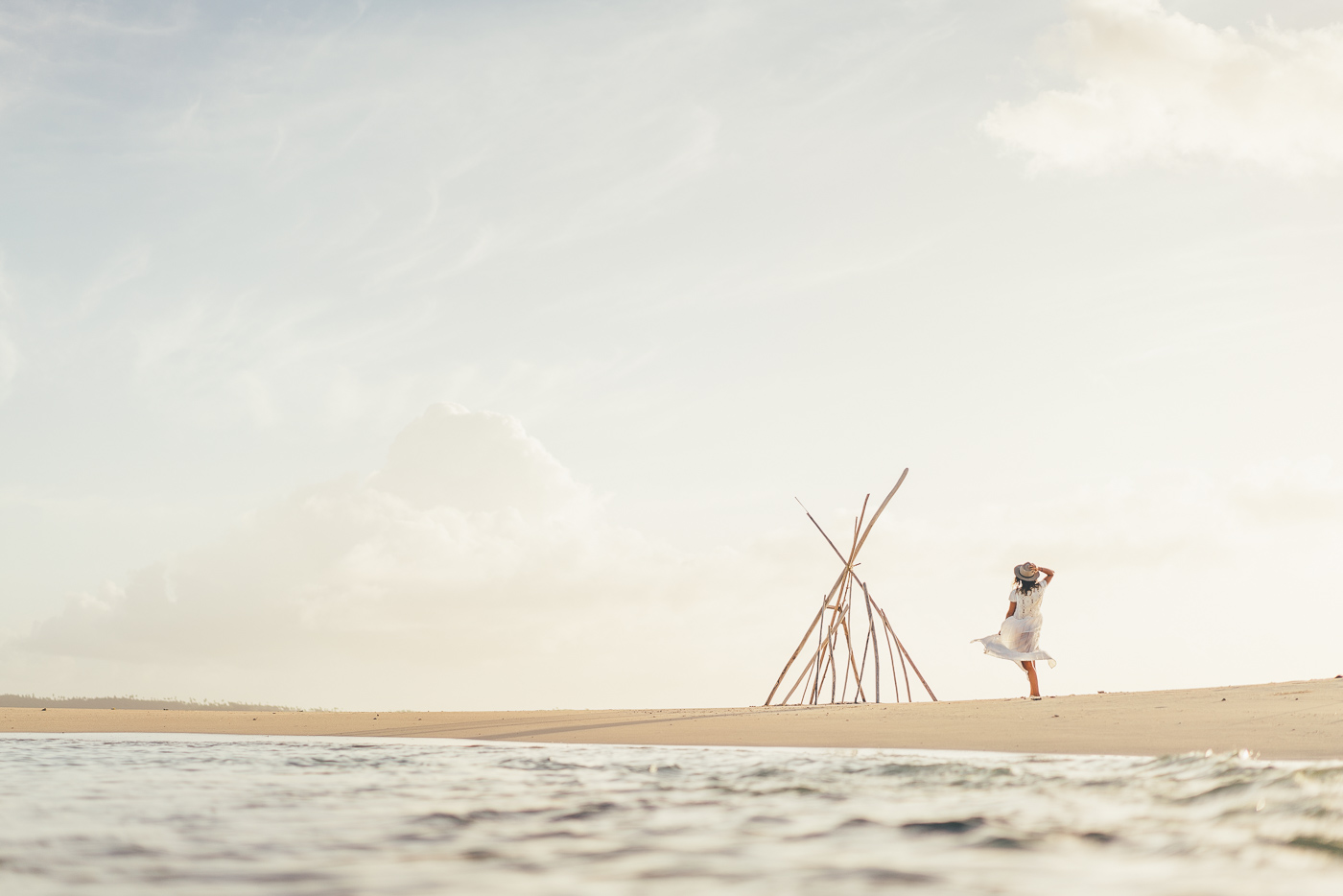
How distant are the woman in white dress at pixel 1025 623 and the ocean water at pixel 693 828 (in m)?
7.92

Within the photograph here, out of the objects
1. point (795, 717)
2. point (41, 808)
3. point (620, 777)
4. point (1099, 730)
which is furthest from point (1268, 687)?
point (41, 808)

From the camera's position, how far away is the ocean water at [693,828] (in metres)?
2.79

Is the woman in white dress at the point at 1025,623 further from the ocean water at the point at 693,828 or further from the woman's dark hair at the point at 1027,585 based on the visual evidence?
the ocean water at the point at 693,828

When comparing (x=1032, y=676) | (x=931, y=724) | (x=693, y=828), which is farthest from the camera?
(x=1032, y=676)

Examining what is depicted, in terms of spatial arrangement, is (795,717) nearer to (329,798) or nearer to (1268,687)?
(1268,687)

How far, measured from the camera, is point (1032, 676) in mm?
13461

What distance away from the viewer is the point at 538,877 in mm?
2836

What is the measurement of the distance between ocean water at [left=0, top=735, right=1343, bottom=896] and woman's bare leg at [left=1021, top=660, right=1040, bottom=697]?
784cm

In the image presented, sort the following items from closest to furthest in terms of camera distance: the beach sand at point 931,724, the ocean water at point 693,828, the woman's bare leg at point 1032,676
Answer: the ocean water at point 693,828, the beach sand at point 931,724, the woman's bare leg at point 1032,676

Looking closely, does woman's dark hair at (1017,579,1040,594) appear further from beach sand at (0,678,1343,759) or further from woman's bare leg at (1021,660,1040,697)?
beach sand at (0,678,1343,759)

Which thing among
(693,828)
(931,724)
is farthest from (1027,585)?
(693,828)

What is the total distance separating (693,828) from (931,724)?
19.1 feet

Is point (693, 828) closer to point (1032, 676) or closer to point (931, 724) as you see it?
point (931, 724)

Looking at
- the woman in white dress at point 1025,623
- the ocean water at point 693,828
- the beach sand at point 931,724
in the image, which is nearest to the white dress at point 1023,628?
the woman in white dress at point 1025,623
